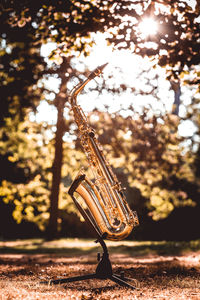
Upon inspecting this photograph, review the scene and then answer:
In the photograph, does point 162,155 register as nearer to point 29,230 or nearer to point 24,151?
point 24,151

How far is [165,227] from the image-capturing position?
1728 cm

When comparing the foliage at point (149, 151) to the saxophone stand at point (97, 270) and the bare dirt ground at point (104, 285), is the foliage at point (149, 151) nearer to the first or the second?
the bare dirt ground at point (104, 285)

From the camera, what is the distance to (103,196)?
5617 millimetres

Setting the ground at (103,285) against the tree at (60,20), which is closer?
the ground at (103,285)

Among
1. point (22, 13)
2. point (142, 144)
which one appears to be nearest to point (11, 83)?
point (22, 13)

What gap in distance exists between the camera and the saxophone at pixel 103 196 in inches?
210

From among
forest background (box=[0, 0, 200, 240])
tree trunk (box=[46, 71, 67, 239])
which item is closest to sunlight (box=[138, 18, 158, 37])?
forest background (box=[0, 0, 200, 240])

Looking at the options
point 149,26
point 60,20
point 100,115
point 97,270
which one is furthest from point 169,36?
point 100,115

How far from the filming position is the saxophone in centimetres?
534

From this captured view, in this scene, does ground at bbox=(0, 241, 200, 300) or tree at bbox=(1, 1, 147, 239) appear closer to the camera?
ground at bbox=(0, 241, 200, 300)

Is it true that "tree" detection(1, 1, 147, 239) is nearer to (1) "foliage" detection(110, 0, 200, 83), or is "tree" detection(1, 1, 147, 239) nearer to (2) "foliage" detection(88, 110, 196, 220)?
(1) "foliage" detection(110, 0, 200, 83)

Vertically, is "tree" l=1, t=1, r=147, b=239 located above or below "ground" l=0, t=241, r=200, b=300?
above

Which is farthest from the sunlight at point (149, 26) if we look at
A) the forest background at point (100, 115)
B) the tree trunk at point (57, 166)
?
the tree trunk at point (57, 166)

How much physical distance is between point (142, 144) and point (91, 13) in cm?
901
